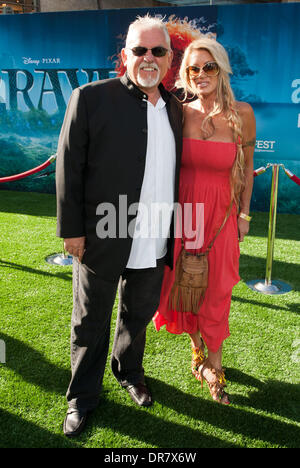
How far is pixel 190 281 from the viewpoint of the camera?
8.22 ft

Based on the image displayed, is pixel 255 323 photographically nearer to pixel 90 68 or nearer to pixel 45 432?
pixel 45 432

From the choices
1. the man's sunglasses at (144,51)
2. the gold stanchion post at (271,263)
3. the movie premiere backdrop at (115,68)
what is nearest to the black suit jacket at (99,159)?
the man's sunglasses at (144,51)

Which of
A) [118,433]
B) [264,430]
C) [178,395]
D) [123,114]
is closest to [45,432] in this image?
[118,433]

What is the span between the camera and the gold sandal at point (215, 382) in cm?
257

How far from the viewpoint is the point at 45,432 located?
89.7 inches

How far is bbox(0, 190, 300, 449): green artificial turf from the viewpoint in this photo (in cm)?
229

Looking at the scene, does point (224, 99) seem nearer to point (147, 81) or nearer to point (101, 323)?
point (147, 81)

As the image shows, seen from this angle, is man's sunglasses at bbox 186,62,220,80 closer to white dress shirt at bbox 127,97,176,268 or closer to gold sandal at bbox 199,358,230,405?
white dress shirt at bbox 127,97,176,268

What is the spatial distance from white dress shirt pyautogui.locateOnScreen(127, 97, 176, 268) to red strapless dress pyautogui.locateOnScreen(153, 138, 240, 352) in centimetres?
22

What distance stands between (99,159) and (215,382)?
1.60 m


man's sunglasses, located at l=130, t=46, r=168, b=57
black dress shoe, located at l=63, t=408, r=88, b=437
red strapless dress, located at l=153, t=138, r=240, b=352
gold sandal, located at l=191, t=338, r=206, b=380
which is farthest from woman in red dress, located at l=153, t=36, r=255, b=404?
black dress shoe, located at l=63, t=408, r=88, b=437

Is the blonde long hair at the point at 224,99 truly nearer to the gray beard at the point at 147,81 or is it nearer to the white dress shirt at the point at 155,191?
the white dress shirt at the point at 155,191

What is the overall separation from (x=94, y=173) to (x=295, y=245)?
426cm

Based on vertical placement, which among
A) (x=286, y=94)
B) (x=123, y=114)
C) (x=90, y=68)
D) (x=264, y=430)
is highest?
(x=90, y=68)
